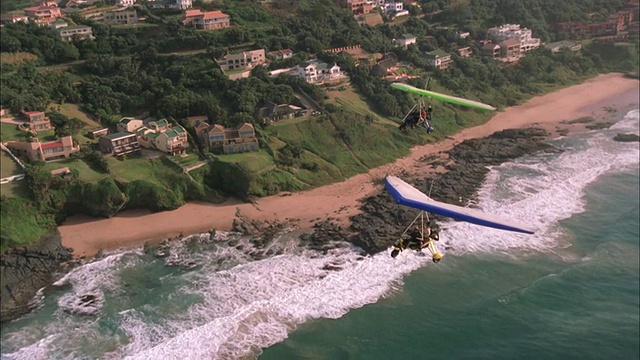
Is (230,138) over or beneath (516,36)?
beneath

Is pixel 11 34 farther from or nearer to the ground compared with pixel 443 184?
farther from the ground

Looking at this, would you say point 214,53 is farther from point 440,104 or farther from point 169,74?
point 440,104

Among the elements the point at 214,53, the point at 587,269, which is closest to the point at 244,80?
the point at 214,53

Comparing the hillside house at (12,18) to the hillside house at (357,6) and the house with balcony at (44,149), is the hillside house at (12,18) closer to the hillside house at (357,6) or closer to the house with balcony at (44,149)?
the house with balcony at (44,149)

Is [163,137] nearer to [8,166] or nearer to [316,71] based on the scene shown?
[8,166]

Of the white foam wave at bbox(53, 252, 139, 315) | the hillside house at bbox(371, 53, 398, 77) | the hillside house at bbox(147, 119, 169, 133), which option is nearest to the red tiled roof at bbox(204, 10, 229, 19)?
the hillside house at bbox(371, 53, 398, 77)

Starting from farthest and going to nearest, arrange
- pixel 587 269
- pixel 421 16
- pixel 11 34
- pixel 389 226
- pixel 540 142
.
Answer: pixel 421 16
pixel 11 34
pixel 540 142
pixel 389 226
pixel 587 269

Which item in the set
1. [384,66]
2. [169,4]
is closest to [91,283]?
[384,66]

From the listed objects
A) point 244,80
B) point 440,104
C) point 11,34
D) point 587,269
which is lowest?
point 587,269
